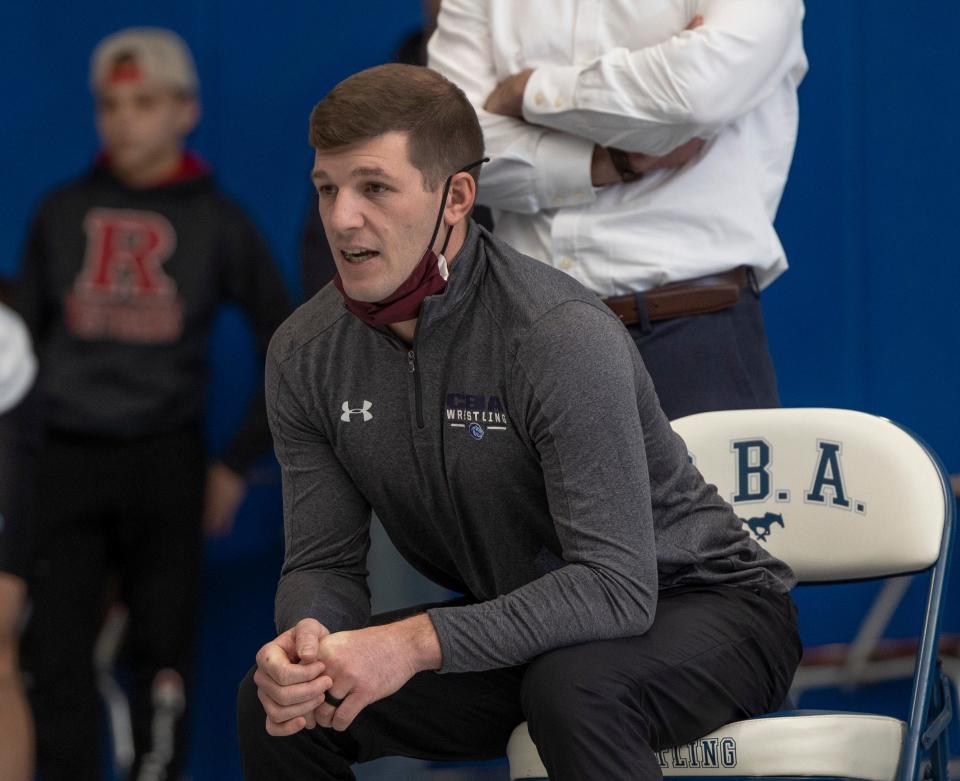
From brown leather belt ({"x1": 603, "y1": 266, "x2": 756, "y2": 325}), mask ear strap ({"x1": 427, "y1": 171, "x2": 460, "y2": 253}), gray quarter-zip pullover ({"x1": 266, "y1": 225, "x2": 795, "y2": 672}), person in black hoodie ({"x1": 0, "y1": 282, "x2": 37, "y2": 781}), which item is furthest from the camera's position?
person in black hoodie ({"x1": 0, "y1": 282, "x2": 37, "y2": 781})

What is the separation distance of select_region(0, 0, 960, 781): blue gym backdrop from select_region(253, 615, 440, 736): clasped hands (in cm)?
160

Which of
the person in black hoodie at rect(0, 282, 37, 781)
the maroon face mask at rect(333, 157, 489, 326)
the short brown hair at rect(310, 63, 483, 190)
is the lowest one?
the person in black hoodie at rect(0, 282, 37, 781)

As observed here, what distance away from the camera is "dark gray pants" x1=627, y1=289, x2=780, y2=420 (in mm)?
2492

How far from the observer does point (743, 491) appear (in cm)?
236

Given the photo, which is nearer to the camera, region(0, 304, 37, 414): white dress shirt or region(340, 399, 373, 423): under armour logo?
region(340, 399, 373, 423): under armour logo

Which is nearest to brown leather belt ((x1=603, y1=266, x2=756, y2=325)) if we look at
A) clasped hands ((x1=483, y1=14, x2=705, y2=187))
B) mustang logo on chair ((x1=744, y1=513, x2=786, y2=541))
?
clasped hands ((x1=483, y1=14, x2=705, y2=187))

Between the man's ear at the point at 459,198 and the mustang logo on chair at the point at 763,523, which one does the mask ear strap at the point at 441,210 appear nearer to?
the man's ear at the point at 459,198

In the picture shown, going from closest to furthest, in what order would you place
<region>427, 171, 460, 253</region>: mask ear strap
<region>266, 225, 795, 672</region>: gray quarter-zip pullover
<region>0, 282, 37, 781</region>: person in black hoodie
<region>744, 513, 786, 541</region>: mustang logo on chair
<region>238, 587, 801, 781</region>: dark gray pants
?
1. <region>238, 587, 801, 781</region>: dark gray pants
2. <region>266, 225, 795, 672</region>: gray quarter-zip pullover
3. <region>427, 171, 460, 253</region>: mask ear strap
4. <region>744, 513, 786, 541</region>: mustang logo on chair
5. <region>0, 282, 37, 781</region>: person in black hoodie

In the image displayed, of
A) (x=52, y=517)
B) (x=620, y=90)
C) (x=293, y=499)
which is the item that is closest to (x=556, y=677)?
(x=293, y=499)

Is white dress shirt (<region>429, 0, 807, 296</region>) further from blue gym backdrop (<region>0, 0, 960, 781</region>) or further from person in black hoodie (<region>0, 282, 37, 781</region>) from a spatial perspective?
person in black hoodie (<region>0, 282, 37, 781</region>)

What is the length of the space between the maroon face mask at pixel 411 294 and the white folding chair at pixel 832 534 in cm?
57

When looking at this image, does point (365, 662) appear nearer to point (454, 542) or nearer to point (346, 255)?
point (454, 542)

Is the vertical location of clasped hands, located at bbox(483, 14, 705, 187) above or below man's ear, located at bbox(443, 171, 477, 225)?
below

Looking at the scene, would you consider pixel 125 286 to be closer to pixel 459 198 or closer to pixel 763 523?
→ pixel 459 198
